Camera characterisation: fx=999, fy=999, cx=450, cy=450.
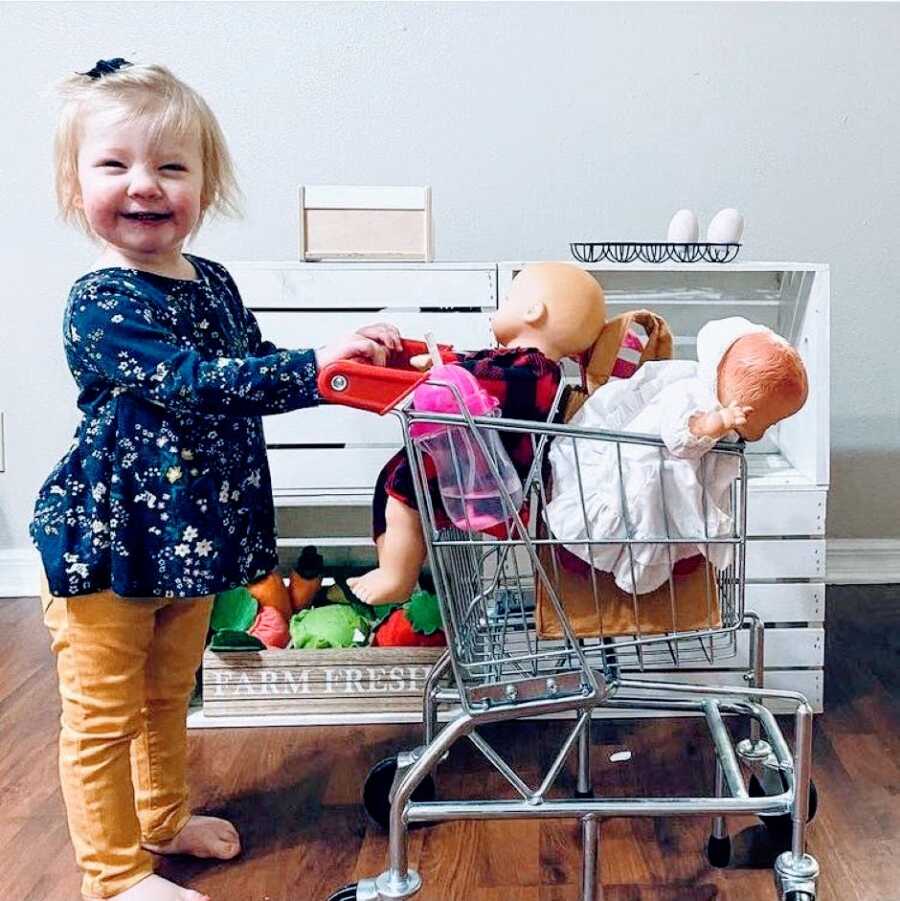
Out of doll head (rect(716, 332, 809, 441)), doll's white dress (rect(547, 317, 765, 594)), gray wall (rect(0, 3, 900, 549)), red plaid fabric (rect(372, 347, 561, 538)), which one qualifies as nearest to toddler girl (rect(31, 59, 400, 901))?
red plaid fabric (rect(372, 347, 561, 538))

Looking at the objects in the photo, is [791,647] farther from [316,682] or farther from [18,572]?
[18,572]

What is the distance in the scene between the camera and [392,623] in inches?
62.2

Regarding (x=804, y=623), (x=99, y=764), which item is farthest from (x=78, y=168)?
(x=804, y=623)

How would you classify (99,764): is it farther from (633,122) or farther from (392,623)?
(633,122)

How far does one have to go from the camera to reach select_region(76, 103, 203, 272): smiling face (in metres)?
1.03

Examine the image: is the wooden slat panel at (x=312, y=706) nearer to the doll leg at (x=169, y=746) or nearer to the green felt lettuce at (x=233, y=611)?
the green felt lettuce at (x=233, y=611)

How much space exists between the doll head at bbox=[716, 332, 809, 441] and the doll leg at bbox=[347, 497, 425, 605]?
382 mm

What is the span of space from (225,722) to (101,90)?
0.94m

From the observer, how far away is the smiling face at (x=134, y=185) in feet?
3.39

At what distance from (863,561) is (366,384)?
163 cm

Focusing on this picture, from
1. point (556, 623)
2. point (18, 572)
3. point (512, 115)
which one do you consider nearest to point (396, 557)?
point (556, 623)

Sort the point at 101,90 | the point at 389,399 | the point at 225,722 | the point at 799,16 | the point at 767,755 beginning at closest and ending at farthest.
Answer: the point at 389,399 < the point at 101,90 < the point at 767,755 < the point at 225,722 < the point at 799,16

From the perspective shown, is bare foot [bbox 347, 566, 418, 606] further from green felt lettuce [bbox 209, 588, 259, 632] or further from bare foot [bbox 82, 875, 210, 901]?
green felt lettuce [bbox 209, 588, 259, 632]

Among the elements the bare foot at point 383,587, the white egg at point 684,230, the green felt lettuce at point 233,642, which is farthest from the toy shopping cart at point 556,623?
the white egg at point 684,230
